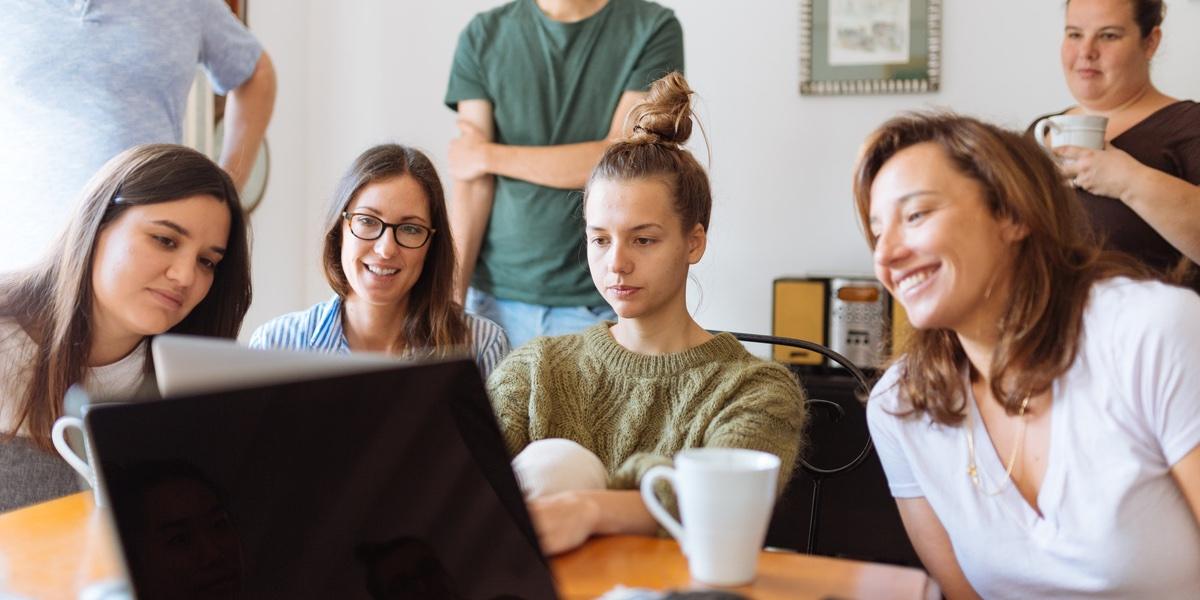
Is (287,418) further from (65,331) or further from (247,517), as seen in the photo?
(65,331)

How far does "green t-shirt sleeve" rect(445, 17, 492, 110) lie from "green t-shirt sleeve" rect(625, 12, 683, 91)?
0.36 metres

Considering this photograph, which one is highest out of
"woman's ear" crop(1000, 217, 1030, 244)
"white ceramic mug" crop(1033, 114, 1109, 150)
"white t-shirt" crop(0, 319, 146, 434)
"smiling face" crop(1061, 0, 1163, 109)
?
"smiling face" crop(1061, 0, 1163, 109)

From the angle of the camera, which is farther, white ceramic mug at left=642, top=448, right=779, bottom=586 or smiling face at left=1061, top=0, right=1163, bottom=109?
smiling face at left=1061, top=0, right=1163, bottom=109

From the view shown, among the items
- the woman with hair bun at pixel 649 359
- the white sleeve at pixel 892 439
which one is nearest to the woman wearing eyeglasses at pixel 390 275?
the woman with hair bun at pixel 649 359

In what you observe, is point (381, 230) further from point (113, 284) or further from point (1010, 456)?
point (1010, 456)

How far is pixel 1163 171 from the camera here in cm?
190

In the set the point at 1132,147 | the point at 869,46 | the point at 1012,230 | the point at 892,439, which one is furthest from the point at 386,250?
the point at 869,46

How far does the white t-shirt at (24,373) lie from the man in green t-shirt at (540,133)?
0.81 meters

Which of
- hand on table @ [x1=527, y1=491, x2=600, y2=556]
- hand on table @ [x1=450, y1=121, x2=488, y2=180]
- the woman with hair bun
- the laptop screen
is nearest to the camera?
the laptop screen

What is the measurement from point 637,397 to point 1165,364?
0.67 m

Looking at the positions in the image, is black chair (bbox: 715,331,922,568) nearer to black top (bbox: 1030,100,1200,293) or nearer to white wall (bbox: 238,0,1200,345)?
white wall (bbox: 238,0,1200,345)

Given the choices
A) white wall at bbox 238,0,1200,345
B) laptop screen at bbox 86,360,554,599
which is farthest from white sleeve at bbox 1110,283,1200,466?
white wall at bbox 238,0,1200,345

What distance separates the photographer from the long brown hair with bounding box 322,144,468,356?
6.24 ft

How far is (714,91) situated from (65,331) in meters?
2.23
